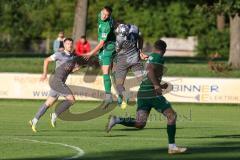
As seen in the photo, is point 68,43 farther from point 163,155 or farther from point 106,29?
point 163,155

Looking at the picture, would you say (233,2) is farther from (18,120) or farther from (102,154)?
(102,154)

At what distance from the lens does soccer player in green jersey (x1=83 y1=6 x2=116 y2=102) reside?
2445 cm

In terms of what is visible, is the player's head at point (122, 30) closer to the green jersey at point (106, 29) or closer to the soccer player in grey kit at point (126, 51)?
the soccer player in grey kit at point (126, 51)

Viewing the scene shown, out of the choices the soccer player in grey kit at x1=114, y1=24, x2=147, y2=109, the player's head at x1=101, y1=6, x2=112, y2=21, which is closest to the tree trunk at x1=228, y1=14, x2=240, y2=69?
the soccer player in grey kit at x1=114, y1=24, x2=147, y2=109

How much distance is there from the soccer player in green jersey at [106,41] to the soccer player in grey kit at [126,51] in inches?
10.0

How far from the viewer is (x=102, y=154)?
17.2m

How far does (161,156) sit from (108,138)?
360 cm

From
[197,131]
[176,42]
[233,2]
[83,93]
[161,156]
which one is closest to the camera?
[161,156]

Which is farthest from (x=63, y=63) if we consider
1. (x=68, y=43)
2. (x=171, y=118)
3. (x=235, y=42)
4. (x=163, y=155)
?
(x=235, y=42)

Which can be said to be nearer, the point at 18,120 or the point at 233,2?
the point at 18,120

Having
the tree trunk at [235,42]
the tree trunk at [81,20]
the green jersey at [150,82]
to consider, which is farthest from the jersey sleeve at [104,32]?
the tree trunk at [81,20]

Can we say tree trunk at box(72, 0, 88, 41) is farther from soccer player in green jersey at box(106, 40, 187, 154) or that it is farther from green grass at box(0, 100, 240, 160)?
soccer player in green jersey at box(106, 40, 187, 154)

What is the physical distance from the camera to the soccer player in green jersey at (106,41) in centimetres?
2445

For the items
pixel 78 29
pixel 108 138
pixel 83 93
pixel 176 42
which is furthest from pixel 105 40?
pixel 176 42
